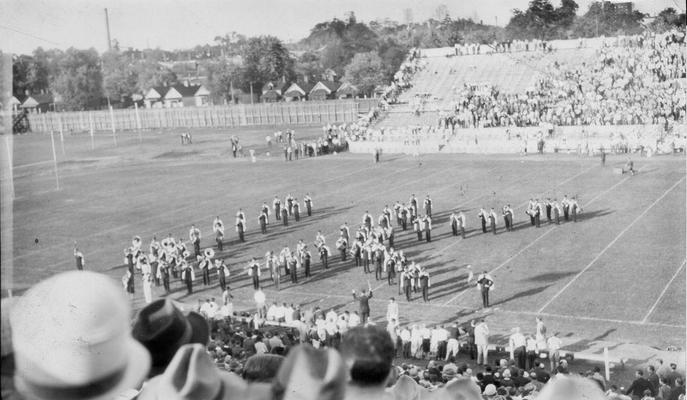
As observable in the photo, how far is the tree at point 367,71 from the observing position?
57469 mm

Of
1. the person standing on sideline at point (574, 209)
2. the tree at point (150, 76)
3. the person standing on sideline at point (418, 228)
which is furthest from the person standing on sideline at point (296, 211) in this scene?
the tree at point (150, 76)

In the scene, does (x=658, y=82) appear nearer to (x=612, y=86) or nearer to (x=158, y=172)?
(x=612, y=86)

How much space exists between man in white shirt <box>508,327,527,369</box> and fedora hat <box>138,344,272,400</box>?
29.8ft

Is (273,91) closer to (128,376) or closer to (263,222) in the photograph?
(263,222)

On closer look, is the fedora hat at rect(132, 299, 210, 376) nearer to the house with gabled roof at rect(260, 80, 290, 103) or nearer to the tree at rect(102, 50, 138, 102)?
the house with gabled roof at rect(260, 80, 290, 103)

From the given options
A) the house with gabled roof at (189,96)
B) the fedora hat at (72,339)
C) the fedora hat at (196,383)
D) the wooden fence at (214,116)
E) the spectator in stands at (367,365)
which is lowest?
the wooden fence at (214,116)

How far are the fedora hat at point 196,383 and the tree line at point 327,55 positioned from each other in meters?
A: 37.5

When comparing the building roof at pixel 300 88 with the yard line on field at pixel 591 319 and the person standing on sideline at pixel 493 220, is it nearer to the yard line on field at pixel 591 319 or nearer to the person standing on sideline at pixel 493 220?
the person standing on sideline at pixel 493 220

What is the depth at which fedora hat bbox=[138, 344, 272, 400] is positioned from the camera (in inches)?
64.7

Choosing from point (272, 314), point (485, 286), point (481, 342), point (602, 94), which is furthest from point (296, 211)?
point (602, 94)

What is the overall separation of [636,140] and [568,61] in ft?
36.1

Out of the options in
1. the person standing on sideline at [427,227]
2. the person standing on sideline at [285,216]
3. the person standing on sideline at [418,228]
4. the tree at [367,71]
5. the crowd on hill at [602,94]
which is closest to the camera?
the person standing on sideline at [427,227]

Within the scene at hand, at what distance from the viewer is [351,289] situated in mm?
15211

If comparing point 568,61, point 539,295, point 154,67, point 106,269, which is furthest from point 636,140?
point 154,67
